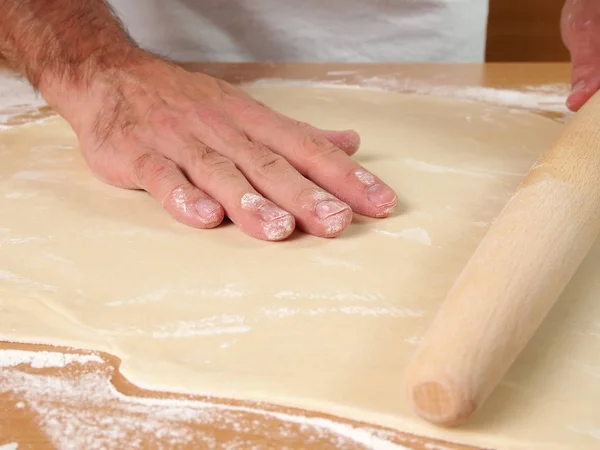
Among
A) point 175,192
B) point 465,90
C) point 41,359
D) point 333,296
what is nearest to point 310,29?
point 465,90

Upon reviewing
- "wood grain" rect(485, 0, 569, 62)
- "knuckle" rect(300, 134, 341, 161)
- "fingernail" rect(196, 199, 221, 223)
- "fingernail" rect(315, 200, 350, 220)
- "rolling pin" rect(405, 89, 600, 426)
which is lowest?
"wood grain" rect(485, 0, 569, 62)

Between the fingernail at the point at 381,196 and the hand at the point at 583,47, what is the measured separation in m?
0.49

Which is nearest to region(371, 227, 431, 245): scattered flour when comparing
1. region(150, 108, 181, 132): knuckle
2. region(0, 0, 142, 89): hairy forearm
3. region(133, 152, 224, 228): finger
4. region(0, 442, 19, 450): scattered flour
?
region(133, 152, 224, 228): finger

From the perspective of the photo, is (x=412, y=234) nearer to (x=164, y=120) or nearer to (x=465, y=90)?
(x=164, y=120)

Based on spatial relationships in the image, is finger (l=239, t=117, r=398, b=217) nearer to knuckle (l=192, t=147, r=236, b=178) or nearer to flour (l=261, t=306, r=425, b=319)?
knuckle (l=192, t=147, r=236, b=178)

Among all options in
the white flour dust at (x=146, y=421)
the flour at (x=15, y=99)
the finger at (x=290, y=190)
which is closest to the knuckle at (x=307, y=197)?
the finger at (x=290, y=190)

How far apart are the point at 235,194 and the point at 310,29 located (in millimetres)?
896

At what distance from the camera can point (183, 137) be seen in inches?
37.7

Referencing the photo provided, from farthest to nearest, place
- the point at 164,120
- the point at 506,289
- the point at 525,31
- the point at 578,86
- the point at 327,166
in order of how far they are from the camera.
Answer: the point at 525,31 → the point at 578,86 → the point at 164,120 → the point at 327,166 → the point at 506,289

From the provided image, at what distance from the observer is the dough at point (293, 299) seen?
557mm

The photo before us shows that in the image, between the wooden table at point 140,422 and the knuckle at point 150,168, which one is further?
the knuckle at point 150,168

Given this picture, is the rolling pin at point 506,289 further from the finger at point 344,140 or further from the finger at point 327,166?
the finger at point 344,140

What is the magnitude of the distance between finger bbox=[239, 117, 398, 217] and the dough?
29mm

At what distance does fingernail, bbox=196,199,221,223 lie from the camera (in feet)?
2.70
